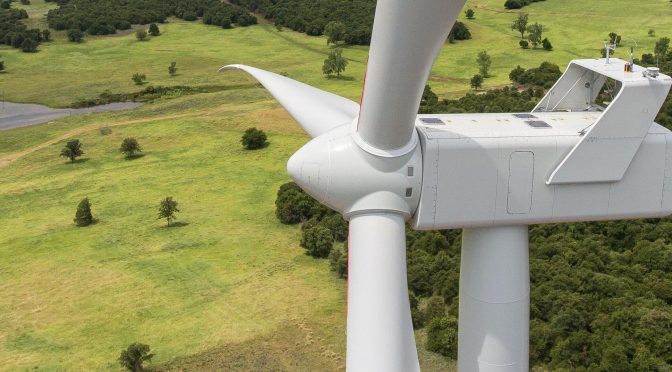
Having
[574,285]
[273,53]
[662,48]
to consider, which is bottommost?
[273,53]

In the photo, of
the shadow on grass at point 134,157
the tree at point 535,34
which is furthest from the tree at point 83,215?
the tree at point 535,34

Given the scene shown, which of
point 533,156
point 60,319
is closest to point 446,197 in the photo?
point 533,156

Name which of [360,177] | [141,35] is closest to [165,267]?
[360,177]

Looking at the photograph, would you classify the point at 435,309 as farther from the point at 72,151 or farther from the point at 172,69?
the point at 172,69

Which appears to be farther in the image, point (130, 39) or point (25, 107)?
point (130, 39)

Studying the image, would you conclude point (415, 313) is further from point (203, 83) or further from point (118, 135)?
point (203, 83)

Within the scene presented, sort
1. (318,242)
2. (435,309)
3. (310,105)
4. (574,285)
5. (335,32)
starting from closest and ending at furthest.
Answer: (310,105)
(435,309)
(574,285)
(318,242)
(335,32)

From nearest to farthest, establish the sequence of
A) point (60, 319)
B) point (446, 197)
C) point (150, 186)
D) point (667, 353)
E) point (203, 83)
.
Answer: point (446, 197) → point (667, 353) → point (60, 319) → point (150, 186) → point (203, 83)
